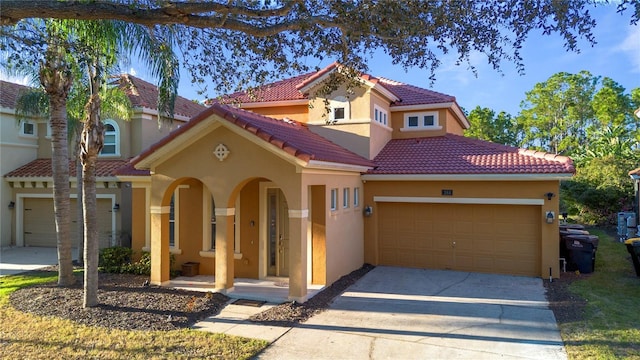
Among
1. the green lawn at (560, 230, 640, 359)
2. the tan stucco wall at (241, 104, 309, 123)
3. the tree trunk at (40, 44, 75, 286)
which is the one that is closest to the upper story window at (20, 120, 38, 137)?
the tree trunk at (40, 44, 75, 286)

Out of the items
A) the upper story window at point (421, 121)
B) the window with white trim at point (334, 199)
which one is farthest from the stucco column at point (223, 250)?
the upper story window at point (421, 121)

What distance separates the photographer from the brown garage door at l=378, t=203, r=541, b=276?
12844 mm

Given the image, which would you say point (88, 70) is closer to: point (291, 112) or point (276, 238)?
point (276, 238)

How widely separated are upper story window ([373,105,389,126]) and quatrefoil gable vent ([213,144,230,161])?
20.2 ft

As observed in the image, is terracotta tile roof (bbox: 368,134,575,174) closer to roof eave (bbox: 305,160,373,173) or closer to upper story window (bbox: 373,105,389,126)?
roof eave (bbox: 305,160,373,173)

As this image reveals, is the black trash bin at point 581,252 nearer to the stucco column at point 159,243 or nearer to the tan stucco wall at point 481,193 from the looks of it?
the tan stucco wall at point 481,193

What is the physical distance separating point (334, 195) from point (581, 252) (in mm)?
7516

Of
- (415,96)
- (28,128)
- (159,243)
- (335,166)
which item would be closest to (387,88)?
(415,96)

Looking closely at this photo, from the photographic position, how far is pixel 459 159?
14000mm

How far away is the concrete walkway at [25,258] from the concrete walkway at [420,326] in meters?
8.87

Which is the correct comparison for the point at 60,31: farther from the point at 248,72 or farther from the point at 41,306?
the point at 41,306

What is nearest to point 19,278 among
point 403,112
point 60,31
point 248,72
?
point 60,31

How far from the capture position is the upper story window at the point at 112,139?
61.1 ft

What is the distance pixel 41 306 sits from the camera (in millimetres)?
9438
